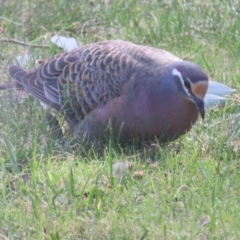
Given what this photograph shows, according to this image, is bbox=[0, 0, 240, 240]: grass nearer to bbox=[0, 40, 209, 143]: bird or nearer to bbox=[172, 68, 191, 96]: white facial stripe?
bbox=[0, 40, 209, 143]: bird

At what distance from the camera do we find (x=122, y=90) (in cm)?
531

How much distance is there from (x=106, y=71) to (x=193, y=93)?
743 mm

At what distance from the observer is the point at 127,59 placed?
548 cm

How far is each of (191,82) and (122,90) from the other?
526mm

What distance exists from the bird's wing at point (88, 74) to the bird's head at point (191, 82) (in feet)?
0.86

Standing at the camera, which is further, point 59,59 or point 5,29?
point 5,29

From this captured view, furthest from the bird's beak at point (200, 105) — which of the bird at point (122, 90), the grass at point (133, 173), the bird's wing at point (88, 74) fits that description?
the bird's wing at point (88, 74)

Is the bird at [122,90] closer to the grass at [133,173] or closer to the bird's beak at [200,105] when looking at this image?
the bird's beak at [200,105]

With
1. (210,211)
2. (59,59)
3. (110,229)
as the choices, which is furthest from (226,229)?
(59,59)

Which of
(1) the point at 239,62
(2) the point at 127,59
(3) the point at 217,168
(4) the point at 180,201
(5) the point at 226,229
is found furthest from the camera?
(1) the point at 239,62

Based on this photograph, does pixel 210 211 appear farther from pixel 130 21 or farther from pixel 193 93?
pixel 130 21

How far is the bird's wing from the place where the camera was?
541 cm

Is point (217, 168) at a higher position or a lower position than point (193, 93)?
lower

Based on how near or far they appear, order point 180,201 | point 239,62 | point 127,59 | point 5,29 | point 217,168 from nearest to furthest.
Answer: point 180,201 < point 217,168 < point 127,59 < point 239,62 < point 5,29
